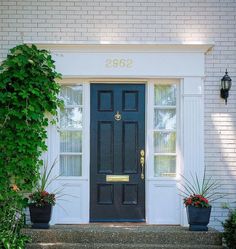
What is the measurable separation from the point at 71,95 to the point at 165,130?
1.52 m

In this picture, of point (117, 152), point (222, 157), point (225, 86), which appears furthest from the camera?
point (117, 152)

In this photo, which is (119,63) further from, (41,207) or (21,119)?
(41,207)

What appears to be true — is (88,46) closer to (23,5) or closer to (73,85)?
(73,85)

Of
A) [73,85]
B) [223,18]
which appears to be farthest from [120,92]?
[223,18]

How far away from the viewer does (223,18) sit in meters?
6.94

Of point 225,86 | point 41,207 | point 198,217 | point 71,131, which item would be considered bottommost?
point 198,217

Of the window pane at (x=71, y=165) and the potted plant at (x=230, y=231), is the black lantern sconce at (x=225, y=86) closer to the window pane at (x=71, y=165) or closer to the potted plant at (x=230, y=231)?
the potted plant at (x=230, y=231)

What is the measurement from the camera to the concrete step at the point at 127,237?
6.19 meters

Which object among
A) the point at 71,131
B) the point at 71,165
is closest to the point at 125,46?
the point at 71,131

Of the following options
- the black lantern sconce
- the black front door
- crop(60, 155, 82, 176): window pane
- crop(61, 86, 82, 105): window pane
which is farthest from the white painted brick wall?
crop(60, 155, 82, 176): window pane

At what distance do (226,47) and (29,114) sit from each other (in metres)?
3.07

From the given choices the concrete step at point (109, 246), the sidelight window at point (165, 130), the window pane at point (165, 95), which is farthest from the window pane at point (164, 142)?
the concrete step at point (109, 246)

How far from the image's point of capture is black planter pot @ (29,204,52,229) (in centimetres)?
632

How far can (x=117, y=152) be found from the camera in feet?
22.9
